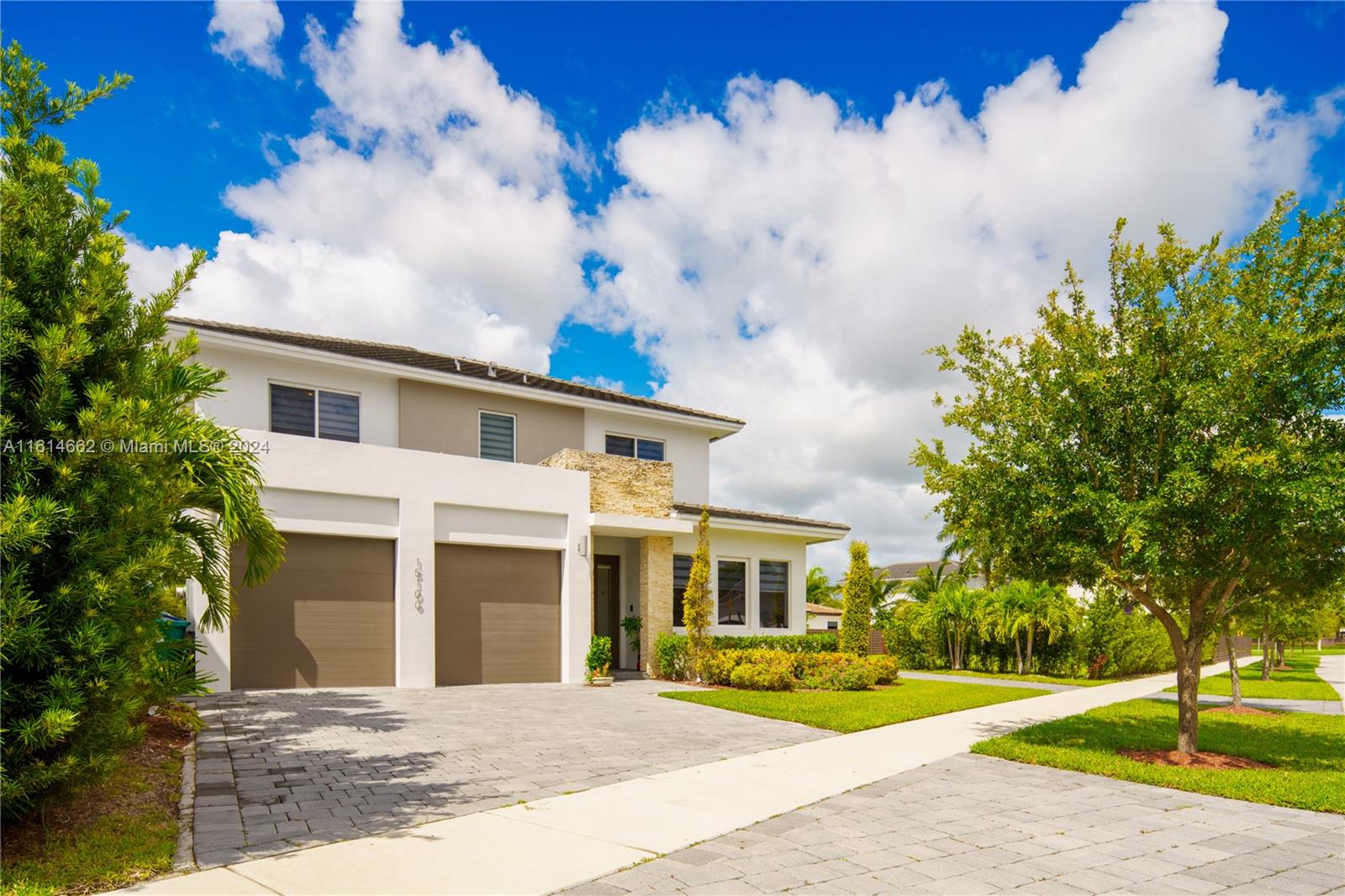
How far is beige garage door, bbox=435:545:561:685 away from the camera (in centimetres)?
1831

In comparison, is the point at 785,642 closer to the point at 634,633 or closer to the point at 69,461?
the point at 634,633

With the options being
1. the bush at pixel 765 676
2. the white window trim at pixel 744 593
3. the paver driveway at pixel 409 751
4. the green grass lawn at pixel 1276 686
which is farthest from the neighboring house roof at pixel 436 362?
the green grass lawn at pixel 1276 686

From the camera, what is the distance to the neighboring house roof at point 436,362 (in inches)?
724

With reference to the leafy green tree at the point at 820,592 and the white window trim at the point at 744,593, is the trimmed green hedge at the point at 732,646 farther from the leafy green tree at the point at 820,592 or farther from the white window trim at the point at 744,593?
the leafy green tree at the point at 820,592

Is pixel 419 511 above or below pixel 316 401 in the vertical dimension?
below

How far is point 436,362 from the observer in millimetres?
21938

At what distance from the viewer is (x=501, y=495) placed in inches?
750

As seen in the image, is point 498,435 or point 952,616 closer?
point 498,435

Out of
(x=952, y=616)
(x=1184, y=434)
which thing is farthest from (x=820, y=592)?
(x=1184, y=434)

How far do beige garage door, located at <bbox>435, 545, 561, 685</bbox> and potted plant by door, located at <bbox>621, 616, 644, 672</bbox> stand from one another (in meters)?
2.91

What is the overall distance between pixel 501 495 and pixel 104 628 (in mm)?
13046

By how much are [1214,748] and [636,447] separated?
16.0 metres

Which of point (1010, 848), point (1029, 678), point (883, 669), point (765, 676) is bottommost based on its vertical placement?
point (1029, 678)

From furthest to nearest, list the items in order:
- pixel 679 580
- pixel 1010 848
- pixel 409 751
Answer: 1. pixel 679 580
2. pixel 409 751
3. pixel 1010 848
